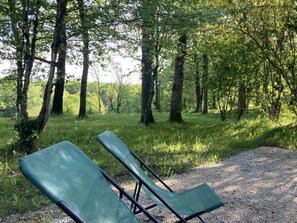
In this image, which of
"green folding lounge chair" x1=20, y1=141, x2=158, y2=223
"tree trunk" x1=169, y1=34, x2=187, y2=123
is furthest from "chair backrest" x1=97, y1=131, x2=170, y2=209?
"tree trunk" x1=169, y1=34, x2=187, y2=123

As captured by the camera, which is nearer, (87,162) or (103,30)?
(87,162)

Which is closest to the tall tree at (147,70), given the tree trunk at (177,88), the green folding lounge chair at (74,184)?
the tree trunk at (177,88)

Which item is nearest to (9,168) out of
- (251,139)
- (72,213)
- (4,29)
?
(4,29)

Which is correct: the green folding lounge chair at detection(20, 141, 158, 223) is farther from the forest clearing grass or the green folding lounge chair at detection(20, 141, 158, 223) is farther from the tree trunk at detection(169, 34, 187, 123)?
the tree trunk at detection(169, 34, 187, 123)

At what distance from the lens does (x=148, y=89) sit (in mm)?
11453

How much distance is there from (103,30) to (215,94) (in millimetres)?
5841

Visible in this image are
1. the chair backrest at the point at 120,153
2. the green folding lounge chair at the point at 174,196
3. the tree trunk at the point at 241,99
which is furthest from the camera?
the tree trunk at the point at 241,99

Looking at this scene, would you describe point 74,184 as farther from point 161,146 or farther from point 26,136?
point 161,146

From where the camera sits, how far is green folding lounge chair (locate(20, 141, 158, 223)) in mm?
1756

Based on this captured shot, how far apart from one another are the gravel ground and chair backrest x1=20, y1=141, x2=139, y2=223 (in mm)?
1140

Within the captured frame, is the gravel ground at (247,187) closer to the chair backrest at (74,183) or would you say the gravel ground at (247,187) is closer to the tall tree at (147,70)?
the chair backrest at (74,183)

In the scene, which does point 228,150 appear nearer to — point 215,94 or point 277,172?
point 277,172

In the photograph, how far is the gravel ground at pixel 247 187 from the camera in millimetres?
3562

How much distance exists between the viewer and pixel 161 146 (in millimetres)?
7184
